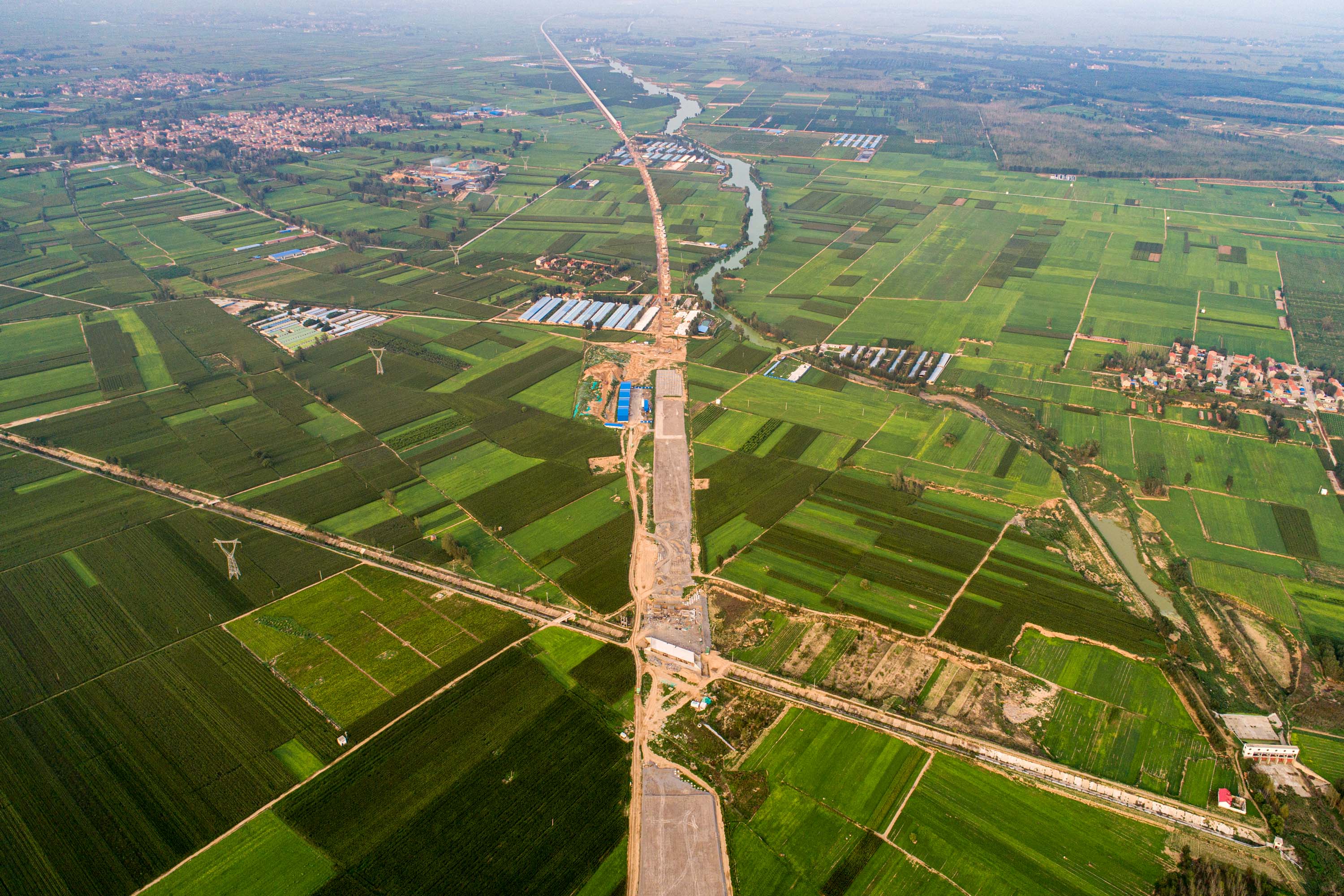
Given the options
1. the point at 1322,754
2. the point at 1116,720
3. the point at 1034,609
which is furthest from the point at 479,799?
the point at 1322,754

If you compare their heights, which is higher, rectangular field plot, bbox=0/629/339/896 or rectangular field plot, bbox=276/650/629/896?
rectangular field plot, bbox=276/650/629/896

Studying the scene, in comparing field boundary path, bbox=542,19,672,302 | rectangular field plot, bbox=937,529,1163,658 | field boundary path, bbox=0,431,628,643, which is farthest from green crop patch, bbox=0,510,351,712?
field boundary path, bbox=542,19,672,302

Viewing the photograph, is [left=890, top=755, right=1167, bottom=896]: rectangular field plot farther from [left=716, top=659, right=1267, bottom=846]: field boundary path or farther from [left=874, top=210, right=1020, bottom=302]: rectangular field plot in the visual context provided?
[left=874, top=210, right=1020, bottom=302]: rectangular field plot

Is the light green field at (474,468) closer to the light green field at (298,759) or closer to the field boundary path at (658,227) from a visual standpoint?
the light green field at (298,759)

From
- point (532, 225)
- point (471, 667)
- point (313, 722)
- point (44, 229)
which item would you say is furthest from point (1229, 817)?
point (44, 229)

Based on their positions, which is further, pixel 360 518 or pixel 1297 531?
pixel 360 518

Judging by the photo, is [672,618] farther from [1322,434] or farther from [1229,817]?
[1322,434]

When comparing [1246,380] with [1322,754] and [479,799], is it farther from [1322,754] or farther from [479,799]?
[479,799]
